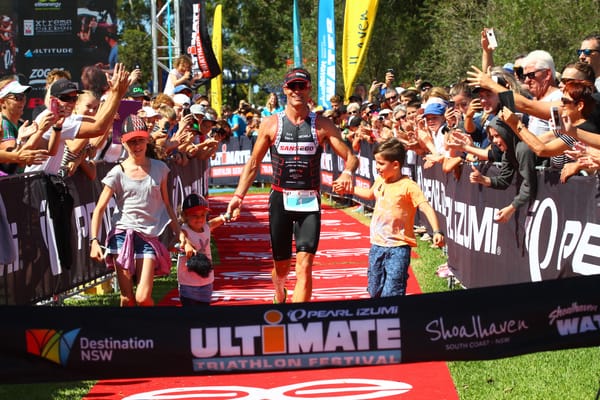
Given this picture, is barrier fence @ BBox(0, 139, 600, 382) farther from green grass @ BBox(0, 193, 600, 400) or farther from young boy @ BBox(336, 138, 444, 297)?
young boy @ BBox(336, 138, 444, 297)

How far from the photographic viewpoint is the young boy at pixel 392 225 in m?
9.20

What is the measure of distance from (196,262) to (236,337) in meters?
3.96

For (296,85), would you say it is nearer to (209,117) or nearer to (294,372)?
(294,372)

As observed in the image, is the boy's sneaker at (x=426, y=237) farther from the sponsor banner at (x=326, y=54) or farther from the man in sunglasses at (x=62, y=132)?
the sponsor banner at (x=326, y=54)

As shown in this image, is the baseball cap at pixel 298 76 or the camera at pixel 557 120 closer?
the camera at pixel 557 120

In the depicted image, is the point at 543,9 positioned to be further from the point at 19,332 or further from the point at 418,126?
the point at 19,332

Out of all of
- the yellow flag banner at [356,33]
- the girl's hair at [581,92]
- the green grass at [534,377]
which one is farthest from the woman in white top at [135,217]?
the yellow flag banner at [356,33]

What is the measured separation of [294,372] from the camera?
28.1 ft

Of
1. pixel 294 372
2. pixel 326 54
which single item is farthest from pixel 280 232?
pixel 326 54

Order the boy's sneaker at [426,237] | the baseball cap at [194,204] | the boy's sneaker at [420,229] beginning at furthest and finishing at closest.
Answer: the boy's sneaker at [420,229] < the boy's sneaker at [426,237] < the baseball cap at [194,204]

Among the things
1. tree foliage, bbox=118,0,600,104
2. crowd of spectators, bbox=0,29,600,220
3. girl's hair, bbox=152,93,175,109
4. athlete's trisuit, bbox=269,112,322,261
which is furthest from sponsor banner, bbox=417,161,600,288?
tree foliage, bbox=118,0,600,104

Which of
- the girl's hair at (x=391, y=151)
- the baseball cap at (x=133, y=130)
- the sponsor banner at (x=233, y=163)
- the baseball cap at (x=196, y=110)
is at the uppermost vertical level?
the baseball cap at (x=133, y=130)

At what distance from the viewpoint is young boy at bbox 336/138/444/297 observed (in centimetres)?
920

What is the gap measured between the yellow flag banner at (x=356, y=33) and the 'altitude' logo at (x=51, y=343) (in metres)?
21.6
